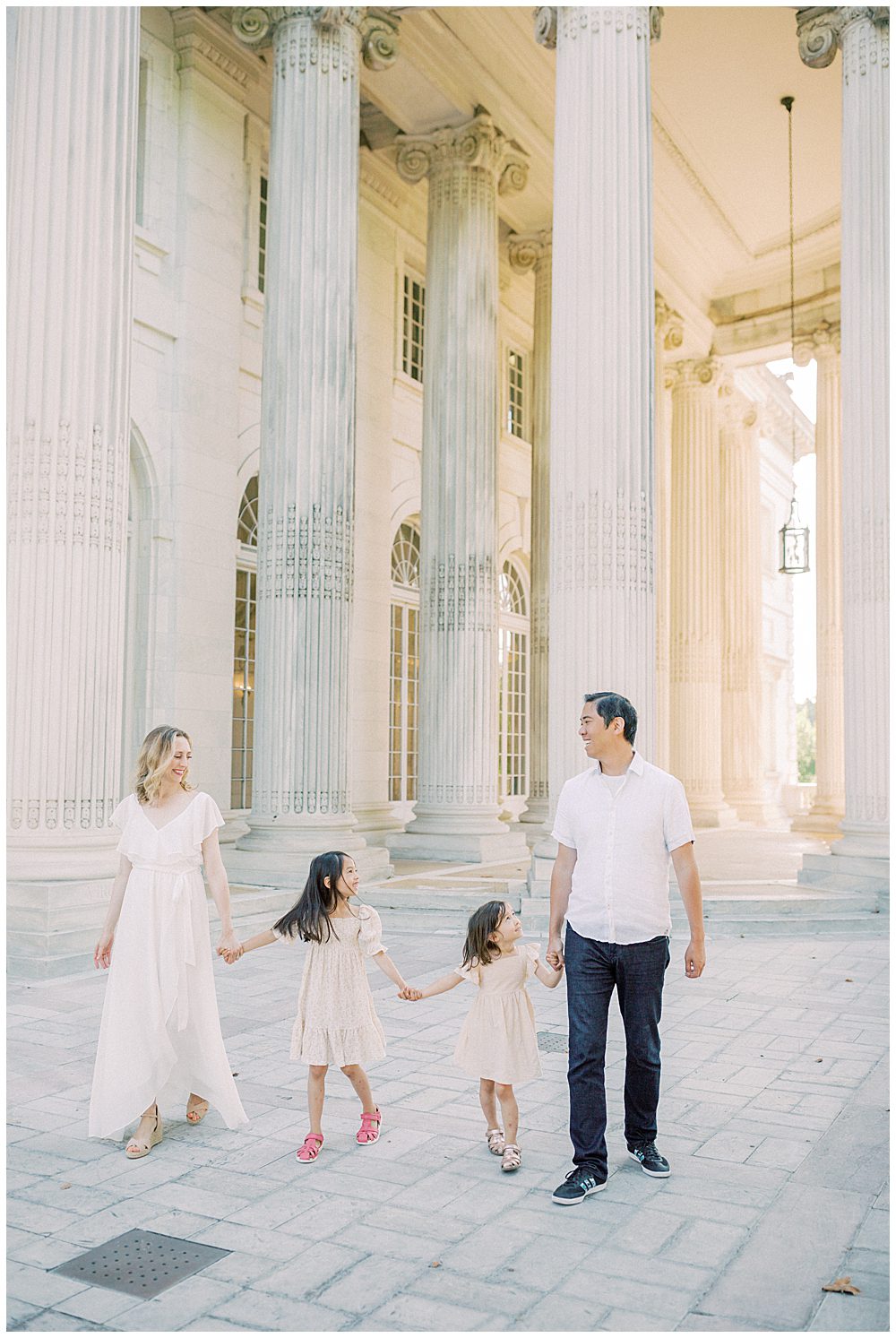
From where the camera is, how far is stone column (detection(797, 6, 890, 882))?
1238cm

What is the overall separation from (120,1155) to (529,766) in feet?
49.8

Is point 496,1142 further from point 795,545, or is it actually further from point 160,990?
point 795,545

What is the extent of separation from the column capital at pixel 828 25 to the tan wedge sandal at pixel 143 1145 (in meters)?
13.2

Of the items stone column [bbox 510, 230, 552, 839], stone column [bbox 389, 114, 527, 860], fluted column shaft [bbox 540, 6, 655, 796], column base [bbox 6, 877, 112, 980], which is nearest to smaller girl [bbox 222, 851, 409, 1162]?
column base [bbox 6, 877, 112, 980]

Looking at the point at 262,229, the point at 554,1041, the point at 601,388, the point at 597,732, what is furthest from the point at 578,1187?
the point at 262,229

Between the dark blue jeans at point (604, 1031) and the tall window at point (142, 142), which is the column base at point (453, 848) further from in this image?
A: the dark blue jeans at point (604, 1031)

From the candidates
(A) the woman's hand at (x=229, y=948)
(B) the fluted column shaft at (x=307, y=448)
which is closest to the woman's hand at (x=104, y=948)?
(A) the woman's hand at (x=229, y=948)

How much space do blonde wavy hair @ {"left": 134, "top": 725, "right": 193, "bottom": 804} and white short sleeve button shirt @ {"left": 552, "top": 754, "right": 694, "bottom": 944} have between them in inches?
70.8

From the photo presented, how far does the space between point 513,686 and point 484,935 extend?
1836 centimetres

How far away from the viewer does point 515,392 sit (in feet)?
77.8

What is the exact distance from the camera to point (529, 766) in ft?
65.3

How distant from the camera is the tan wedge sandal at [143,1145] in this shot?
493 centimetres

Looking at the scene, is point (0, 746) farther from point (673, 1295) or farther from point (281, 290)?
point (281, 290)

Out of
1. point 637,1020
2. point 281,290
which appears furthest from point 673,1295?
point 281,290
